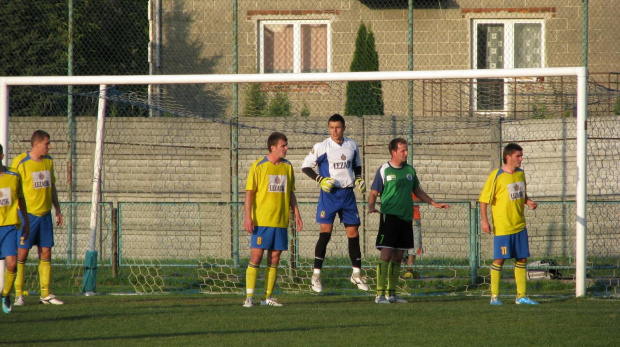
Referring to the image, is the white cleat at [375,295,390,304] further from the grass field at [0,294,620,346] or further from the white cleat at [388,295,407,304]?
the grass field at [0,294,620,346]

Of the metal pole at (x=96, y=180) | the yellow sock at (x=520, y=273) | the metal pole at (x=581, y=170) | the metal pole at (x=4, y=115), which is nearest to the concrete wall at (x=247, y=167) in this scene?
the metal pole at (x=96, y=180)

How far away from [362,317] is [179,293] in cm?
328

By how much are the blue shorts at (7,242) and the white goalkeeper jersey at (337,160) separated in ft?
11.0

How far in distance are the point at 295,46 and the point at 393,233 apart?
26.3 feet

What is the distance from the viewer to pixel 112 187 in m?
13.8

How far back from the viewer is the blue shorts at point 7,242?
780 centimetres

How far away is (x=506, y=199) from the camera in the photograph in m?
8.29

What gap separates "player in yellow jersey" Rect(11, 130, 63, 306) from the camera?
852cm

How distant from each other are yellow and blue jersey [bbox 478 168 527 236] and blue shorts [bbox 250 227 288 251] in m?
2.26

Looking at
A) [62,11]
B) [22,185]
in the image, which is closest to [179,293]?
[22,185]

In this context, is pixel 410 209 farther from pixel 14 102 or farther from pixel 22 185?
pixel 14 102

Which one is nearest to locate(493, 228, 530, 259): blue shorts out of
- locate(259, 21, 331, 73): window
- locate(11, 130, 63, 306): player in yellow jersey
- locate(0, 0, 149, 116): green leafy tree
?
locate(11, 130, 63, 306): player in yellow jersey

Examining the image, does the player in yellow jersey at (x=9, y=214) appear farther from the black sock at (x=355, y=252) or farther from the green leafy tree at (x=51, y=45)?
the green leafy tree at (x=51, y=45)

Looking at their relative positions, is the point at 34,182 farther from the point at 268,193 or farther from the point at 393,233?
the point at 393,233
